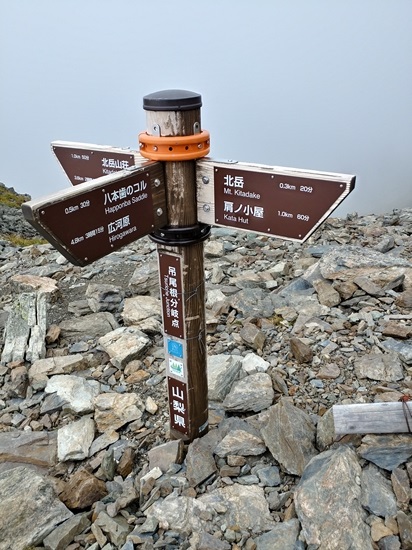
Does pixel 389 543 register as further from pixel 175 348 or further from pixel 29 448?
pixel 29 448

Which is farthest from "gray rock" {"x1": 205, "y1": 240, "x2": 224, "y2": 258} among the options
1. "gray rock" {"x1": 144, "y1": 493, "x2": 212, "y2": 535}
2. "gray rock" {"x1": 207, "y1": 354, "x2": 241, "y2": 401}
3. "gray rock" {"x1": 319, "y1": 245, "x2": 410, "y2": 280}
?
"gray rock" {"x1": 144, "y1": 493, "x2": 212, "y2": 535}

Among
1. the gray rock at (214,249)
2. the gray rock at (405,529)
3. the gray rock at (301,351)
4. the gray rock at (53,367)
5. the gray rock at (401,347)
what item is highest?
the gray rock at (405,529)

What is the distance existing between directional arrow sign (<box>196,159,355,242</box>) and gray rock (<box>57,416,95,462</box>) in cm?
259

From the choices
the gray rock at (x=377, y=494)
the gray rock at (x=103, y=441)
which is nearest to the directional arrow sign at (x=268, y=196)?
the gray rock at (x=377, y=494)

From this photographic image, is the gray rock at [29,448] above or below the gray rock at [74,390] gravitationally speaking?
below

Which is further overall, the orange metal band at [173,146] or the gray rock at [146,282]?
the gray rock at [146,282]

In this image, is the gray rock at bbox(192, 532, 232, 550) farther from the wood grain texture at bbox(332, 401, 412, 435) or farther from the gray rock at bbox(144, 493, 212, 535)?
the wood grain texture at bbox(332, 401, 412, 435)

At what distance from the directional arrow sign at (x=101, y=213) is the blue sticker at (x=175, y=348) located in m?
1.04

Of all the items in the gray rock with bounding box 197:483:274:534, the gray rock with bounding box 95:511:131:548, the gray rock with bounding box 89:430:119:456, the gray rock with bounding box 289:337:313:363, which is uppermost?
the gray rock with bounding box 289:337:313:363

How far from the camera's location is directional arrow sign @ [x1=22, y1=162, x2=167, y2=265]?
2770 millimetres

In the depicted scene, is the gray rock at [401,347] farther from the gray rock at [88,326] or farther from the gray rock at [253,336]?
the gray rock at [88,326]

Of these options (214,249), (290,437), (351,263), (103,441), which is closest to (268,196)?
(290,437)

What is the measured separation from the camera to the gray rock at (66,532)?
3.75 meters

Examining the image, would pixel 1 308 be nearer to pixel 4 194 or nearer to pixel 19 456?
pixel 19 456
